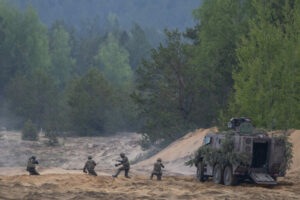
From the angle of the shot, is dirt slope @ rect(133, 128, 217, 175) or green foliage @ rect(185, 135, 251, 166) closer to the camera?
green foliage @ rect(185, 135, 251, 166)

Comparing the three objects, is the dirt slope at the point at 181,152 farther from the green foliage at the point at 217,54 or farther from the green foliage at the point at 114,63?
the green foliage at the point at 114,63

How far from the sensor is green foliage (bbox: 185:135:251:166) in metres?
21.8

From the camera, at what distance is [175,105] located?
43938 mm

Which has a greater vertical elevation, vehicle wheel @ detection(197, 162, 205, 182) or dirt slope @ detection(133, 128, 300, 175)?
dirt slope @ detection(133, 128, 300, 175)

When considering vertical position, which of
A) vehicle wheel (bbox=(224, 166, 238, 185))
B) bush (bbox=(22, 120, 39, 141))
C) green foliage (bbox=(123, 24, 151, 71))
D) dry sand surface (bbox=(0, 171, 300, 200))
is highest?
green foliage (bbox=(123, 24, 151, 71))

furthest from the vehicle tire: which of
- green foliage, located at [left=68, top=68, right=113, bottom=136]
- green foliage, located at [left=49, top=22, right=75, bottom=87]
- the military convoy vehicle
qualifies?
green foliage, located at [left=49, top=22, right=75, bottom=87]

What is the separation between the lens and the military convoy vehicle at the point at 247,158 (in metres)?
21.9

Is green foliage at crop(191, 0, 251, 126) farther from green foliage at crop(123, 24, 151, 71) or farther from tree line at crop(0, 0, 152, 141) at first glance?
green foliage at crop(123, 24, 151, 71)

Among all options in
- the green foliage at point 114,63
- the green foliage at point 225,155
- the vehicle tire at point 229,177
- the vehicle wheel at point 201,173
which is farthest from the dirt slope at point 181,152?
the green foliage at point 114,63

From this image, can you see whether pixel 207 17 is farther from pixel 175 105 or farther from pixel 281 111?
pixel 281 111

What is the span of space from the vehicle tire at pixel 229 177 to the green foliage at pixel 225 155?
241mm

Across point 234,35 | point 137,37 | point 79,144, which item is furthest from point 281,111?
point 137,37

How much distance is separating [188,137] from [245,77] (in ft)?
23.5

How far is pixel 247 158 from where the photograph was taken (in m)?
21.7
